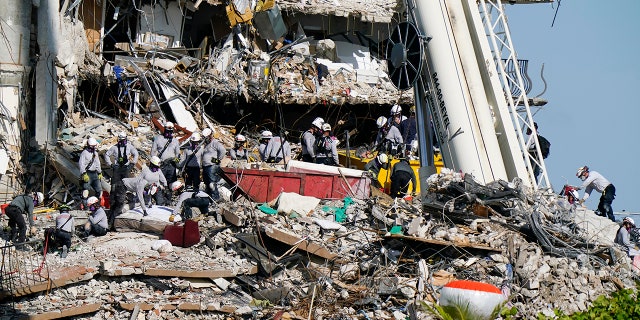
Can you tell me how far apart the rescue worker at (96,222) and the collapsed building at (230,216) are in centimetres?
25

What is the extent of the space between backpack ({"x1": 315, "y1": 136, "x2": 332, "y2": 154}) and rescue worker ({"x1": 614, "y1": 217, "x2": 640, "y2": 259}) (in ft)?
21.0

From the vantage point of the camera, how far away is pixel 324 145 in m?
24.1

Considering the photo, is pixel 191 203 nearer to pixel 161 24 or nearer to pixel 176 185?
pixel 176 185

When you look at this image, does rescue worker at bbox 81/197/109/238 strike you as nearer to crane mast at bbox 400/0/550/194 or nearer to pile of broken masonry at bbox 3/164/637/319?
pile of broken masonry at bbox 3/164/637/319

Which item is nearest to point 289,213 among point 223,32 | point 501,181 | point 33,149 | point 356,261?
point 356,261

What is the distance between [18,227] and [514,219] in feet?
29.9

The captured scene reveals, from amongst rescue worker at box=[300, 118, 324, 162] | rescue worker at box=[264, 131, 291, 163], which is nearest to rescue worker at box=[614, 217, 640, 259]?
rescue worker at box=[300, 118, 324, 162]

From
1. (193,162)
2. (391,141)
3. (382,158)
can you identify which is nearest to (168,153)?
(193,162)

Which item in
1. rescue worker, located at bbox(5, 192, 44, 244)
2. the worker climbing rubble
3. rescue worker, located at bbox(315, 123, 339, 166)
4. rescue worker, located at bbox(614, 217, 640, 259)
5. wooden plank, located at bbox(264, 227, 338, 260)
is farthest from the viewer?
rescue worker, located at bbox(315, 123, 339, 166)

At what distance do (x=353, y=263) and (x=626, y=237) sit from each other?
580 centimetres

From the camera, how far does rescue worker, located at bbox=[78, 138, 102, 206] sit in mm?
23391

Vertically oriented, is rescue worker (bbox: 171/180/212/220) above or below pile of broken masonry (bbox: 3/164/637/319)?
above

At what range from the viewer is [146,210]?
2130 cm

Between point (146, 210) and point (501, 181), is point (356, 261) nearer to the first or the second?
point (501, 181)
